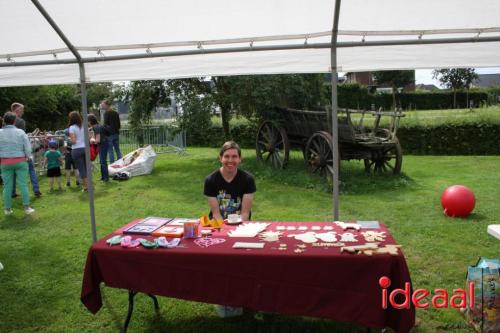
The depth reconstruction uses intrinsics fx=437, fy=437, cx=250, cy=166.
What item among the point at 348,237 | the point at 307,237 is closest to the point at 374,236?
the point at 348,237

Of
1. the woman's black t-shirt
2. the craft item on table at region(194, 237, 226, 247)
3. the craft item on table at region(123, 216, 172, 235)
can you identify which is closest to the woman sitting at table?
A: the woman's black t-shirt

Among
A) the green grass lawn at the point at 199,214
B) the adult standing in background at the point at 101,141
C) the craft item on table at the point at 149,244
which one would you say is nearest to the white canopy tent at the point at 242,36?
the green grass lawn at the point at 199,214

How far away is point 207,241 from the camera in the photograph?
3.21m

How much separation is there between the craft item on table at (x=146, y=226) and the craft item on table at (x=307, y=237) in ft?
3.75

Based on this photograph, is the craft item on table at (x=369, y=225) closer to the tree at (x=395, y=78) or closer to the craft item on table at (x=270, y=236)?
the craft item on table at (x=270, y=236)

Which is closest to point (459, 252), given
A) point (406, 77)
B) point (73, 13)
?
point (73, 13)

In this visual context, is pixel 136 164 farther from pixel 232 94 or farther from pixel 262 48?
pixel 262 48

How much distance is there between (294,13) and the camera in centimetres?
356

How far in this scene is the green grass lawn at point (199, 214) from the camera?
3771mm

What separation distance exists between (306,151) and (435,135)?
740 cm

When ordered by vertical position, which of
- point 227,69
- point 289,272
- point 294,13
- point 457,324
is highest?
A: point 294,13

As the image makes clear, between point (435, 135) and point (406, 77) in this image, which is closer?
point (435, 135)

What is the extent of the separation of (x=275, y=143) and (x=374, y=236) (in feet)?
25.8

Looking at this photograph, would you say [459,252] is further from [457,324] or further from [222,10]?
[222,10]
